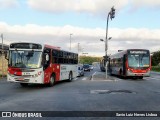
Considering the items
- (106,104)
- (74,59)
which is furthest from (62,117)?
(74,59)

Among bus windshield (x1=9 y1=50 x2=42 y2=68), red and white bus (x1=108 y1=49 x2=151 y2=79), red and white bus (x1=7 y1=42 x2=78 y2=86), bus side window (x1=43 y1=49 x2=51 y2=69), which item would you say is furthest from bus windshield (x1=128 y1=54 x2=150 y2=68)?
bus windshield (x1=9 y1=50 x2=42 y2=68)

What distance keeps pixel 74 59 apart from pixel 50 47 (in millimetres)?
8399

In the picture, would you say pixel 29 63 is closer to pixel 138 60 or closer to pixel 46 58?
pixel 46 58

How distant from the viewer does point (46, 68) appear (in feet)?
71.1

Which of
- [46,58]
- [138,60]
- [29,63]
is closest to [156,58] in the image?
[138,60]

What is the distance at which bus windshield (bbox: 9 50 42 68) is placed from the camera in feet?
68.5

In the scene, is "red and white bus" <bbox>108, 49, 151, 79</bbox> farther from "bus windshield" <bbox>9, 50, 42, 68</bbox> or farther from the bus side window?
"bus windshield" <bbox>9, 50, 42, 68</bbox>

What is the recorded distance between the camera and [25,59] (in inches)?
824

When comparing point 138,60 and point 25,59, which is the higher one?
point 138,60

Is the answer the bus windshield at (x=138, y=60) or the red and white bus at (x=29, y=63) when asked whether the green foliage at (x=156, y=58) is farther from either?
the red and white bus at (x=29, y=63)

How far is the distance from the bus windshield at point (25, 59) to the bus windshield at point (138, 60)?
1438 centimetres

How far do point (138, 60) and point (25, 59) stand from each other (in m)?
15.6

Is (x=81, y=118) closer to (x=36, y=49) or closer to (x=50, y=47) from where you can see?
(x=36, y=49)

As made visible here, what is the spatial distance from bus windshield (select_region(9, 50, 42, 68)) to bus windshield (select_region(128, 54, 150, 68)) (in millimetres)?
14381
